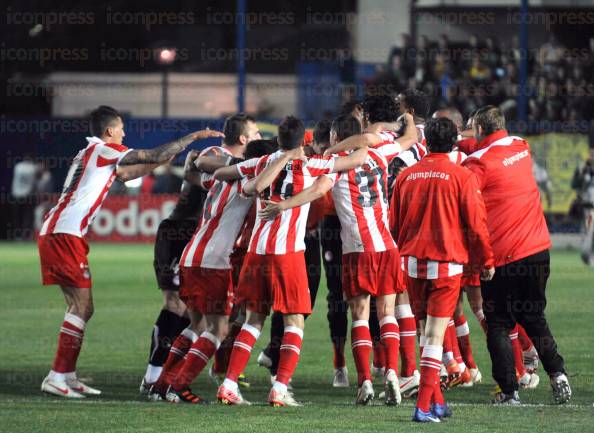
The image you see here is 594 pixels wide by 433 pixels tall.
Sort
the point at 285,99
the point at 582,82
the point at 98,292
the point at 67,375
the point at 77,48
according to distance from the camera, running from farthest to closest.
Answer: the point at 77,48, the point at 285,99, the point at 582,82, the point at 98,292, the point at 67,375

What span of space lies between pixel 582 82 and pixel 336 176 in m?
20.0

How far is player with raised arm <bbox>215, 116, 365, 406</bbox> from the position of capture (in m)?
8.29

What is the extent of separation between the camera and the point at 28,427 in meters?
7.46

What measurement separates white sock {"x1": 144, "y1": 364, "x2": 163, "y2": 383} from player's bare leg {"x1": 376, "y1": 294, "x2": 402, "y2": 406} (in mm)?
1654

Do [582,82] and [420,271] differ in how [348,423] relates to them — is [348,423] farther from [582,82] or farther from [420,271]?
[582,82]

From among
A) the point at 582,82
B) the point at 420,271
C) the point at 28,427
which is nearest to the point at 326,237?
the point at 420,271

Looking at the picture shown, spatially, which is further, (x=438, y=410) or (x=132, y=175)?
(x=132, y=175)

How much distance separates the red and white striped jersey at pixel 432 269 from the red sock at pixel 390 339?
2.86ft

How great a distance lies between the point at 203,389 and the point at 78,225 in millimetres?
1473

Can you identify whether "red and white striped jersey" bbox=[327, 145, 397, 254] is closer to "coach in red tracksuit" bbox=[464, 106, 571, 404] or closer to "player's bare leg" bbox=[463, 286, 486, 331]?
"coach in red tracksuit" bbox=[464, 106, 571, 404]

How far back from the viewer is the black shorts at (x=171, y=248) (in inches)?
373

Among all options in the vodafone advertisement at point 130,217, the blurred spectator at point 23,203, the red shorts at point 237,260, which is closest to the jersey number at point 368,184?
the red shorts at point 237,260

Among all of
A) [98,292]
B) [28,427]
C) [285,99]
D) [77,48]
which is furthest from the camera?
[77,48]

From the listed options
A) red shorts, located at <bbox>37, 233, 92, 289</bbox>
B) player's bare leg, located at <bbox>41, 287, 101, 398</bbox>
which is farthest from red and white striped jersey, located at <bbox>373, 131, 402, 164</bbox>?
player's bare leg, located at <bbox>41, 287, 101, 398</bbox>
